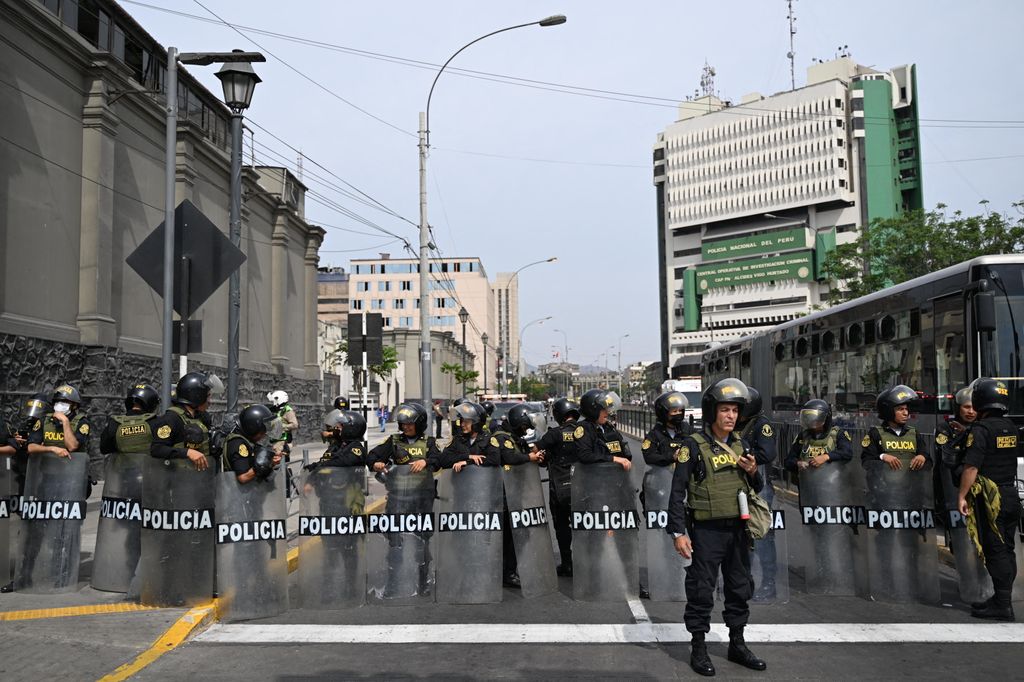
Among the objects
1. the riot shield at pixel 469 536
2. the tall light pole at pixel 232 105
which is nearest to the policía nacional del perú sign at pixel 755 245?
the tall light pole at pixel 232 105

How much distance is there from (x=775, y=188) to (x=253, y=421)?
116061 mm

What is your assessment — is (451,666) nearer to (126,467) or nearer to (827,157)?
(126,467)

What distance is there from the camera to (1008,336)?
36.3ft

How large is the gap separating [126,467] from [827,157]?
368 feet

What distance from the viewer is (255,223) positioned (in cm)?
2708

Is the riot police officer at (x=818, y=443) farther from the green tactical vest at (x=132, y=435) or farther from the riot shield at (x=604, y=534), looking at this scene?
the green tactical vest at (x=132, y=435)

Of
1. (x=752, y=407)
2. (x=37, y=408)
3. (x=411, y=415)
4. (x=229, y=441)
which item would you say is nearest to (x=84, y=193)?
(x=37, y=408)

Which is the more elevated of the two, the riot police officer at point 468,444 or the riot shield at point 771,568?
the riot police officer at point 468,444

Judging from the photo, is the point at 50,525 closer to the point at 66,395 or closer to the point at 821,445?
the point at 66,395

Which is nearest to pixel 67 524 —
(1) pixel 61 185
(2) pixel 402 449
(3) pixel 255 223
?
(2) pixel 402 449

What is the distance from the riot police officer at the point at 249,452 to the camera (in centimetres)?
718

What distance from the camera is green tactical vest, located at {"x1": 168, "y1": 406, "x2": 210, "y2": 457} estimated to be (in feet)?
25.1

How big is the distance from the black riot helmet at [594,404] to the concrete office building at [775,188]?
9784cm

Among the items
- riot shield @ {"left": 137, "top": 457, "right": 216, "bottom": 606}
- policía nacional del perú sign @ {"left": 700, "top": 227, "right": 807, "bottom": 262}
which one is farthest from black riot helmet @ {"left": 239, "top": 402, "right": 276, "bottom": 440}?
policía nacional del perú sign @ {"left": 700, "top": 227, "right": 807, "bottom": 262}
